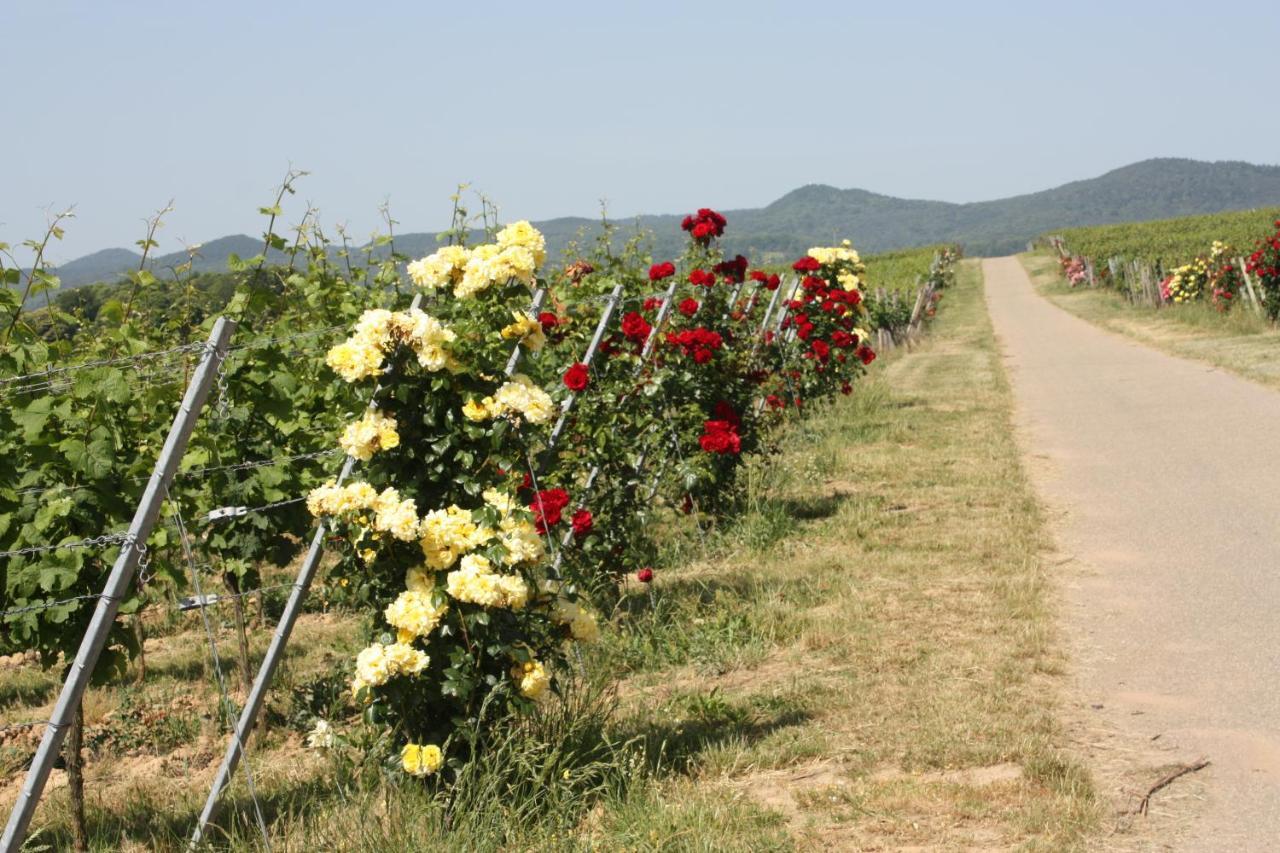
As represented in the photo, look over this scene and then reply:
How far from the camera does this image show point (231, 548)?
6160mm

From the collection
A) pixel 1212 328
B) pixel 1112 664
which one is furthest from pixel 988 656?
pixel 1212 328

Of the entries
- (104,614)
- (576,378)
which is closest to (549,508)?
(576,378)

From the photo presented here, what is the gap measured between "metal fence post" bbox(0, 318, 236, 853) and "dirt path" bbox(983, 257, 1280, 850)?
317cm

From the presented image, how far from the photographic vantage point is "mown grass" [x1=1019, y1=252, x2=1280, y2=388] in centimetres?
1595

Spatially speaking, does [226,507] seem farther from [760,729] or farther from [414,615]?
[760,729]

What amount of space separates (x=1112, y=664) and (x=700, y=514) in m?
3.30

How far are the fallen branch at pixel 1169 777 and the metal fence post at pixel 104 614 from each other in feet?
10.7

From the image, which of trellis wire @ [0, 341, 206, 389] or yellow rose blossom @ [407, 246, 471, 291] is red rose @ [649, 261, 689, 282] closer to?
yellow rose blossom @ [407, 246, 471, 291]

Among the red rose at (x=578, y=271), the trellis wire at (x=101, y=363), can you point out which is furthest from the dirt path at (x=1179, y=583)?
the red rose at (x=578, y=271)

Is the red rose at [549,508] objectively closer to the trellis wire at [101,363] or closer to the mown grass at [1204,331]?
the trellis wire at [101,363]

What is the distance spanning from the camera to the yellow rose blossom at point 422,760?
4148mm

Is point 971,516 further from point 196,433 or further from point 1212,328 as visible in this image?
point 1212,328

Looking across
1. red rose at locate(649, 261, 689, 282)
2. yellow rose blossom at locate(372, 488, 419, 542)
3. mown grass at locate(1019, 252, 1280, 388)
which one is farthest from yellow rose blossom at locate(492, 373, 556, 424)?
mown grass at locate(1019, 252, 1280, 388)

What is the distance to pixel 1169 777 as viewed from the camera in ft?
14.7
